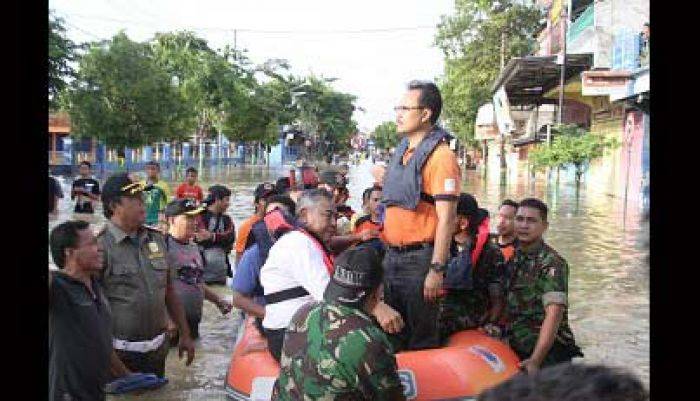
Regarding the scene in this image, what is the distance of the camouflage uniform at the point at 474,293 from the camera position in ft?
15.0

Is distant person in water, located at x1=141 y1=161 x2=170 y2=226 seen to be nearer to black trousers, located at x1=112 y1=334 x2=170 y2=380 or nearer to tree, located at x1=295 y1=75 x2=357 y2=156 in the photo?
black trousers, located at x1=112 y1=334 x2=170 y2=380

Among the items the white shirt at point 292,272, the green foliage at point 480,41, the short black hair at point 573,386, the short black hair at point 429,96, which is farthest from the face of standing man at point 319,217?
the green foliage at point 480,41

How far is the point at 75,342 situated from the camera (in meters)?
3.43

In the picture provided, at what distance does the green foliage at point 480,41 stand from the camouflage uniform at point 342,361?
38966mm

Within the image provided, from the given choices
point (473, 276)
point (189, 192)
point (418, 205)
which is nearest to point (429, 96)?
point (418, 205)

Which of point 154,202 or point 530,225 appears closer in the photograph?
point 530,225

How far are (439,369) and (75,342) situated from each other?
181 centimetres

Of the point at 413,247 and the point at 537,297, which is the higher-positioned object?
the point at 413,247

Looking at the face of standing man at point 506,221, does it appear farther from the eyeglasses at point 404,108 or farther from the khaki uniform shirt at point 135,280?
the khaki uniform shirt at point 135,280

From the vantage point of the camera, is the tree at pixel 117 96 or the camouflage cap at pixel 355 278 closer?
the camouflage cap at pixel 355 278

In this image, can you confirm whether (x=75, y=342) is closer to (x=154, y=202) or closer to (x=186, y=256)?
(x=186, y=256)

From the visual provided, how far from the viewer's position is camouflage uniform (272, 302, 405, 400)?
107 inches

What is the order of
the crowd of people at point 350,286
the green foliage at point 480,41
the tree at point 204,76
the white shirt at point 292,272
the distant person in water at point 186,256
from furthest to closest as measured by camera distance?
1. the green foliage at point 480,41
2. the tree at point 204,76
3. the distant person in water at point 186,256
4. the white shirt at point 292,272
5. the crowd of people at point 350,286
